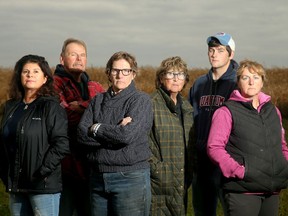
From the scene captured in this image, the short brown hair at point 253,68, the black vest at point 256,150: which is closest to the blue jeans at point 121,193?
the black vest at point 256,150

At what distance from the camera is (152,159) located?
13.9 ft

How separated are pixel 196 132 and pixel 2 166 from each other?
5.64 feet

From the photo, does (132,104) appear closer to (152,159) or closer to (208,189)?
(152,159)

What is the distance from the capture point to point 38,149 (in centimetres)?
386

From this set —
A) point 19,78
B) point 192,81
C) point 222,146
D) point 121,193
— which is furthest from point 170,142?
point 192,81

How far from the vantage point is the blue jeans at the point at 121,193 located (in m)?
3.84

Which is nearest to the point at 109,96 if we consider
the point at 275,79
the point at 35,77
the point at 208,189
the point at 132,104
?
the point at 132,104

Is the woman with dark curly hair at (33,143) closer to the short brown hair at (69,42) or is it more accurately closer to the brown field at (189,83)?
the short brown hair at (69,42)

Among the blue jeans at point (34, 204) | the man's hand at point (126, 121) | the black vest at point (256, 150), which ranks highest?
the man's hand at point (126, 121)

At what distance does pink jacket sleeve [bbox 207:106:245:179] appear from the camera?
392 centimetres

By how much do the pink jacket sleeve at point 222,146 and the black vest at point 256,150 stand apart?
0.05 meters

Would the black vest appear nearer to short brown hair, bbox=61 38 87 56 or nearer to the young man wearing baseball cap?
the young man wearing baseball cap

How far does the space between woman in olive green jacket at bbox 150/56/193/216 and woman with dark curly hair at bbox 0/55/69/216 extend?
79 cm

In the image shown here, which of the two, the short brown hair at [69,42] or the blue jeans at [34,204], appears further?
the short brown hair at [69,42]
